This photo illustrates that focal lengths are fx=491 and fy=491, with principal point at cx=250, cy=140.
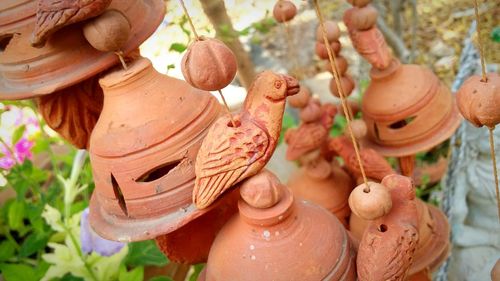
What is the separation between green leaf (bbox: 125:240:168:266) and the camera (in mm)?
1308

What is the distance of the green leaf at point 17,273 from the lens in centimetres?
125

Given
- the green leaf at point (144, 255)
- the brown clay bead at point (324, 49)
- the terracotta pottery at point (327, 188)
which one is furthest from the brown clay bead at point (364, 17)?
the green leaf at point (144, 255)

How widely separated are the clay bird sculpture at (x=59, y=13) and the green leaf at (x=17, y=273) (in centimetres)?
73

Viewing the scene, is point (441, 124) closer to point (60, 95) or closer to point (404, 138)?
point (404, 138)

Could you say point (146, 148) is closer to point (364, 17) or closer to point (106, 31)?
point (106, 31)

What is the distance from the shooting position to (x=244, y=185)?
78cm

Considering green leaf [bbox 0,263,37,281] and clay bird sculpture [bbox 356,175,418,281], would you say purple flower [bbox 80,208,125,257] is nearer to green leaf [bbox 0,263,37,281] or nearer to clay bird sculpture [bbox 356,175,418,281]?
green leaf [bbox 0,263,37,281]

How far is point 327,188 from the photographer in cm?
130

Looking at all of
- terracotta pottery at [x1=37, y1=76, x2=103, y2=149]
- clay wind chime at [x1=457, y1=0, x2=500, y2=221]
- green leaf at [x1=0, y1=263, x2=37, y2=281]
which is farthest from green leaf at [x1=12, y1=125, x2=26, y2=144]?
clay wind chime at [x1=457, y1=0, x2=500, y2=221]

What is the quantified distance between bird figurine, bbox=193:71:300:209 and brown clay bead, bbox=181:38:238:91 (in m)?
0.07

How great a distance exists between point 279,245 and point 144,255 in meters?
0.65

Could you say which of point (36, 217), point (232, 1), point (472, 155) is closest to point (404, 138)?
point (472, 155)

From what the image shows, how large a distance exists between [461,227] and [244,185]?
78cm

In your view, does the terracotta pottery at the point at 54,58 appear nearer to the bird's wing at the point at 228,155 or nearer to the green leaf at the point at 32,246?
the bird's wing at the point at 228,155
